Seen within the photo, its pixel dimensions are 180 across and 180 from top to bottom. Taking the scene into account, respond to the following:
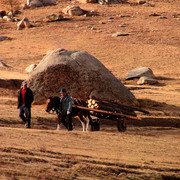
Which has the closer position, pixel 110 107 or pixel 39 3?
pixel 110 107

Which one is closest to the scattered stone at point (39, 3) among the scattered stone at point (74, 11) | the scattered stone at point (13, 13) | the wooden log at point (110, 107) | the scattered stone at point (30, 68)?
the scattered stone at point (13, 13)

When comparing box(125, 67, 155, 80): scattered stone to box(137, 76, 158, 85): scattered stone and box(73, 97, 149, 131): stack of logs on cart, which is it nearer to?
box(137, 76, 158, 85): scattered stone

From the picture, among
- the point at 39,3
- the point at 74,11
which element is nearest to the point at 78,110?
the point at 74,11

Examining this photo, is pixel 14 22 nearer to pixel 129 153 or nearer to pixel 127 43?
pixel 127 43

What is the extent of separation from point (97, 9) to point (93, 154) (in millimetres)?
29786

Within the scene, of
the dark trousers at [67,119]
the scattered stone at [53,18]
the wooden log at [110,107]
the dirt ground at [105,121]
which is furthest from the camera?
the scattered stone at [53,18]

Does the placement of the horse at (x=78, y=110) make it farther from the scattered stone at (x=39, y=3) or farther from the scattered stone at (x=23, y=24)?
the scattered stone at (x=39, y=3)

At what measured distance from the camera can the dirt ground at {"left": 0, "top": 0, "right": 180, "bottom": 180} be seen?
5.78 m

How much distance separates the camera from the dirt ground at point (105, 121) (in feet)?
19.0

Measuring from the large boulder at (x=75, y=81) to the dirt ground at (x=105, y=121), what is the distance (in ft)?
2.60

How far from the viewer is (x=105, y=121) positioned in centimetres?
1137

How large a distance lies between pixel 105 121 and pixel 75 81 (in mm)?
2140

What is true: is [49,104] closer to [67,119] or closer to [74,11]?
[67,119]

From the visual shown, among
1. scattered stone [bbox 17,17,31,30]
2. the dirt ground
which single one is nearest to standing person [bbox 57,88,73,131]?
the dirt ground
